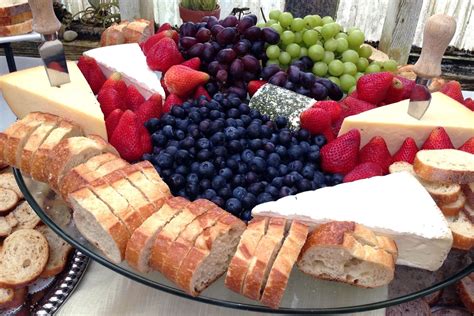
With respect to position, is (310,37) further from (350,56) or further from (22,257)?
(22,257)

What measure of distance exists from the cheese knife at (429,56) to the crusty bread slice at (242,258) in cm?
57

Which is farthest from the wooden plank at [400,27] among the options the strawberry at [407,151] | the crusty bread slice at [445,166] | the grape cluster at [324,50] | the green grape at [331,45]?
the crusty bread slice at [445,166]

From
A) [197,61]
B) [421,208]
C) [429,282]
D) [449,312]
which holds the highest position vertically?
[197,61]

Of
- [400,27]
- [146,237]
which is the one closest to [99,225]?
[146,237]

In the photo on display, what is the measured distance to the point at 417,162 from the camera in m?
1.02

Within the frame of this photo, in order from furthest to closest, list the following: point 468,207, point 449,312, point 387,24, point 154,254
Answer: point 387,24 → point 449,312 → point 468,207 → point 154,254

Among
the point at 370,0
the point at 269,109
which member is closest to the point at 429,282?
the point at 269,109

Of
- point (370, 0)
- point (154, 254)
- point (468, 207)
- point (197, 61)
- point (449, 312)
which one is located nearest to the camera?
point (154, 254)

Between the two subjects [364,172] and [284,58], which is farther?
[284,58]

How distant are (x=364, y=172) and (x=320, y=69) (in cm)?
53

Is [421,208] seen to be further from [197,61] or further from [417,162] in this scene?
[197,61]

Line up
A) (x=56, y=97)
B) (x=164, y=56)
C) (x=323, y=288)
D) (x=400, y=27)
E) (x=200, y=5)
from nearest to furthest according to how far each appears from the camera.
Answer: (x=323, y=288)
(x=56, y=97)
(x=164, y=56)
(x=400, y=27)
(x=200, y=5)

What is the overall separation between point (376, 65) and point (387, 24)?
1335 mm

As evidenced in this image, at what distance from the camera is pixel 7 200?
1248mm
